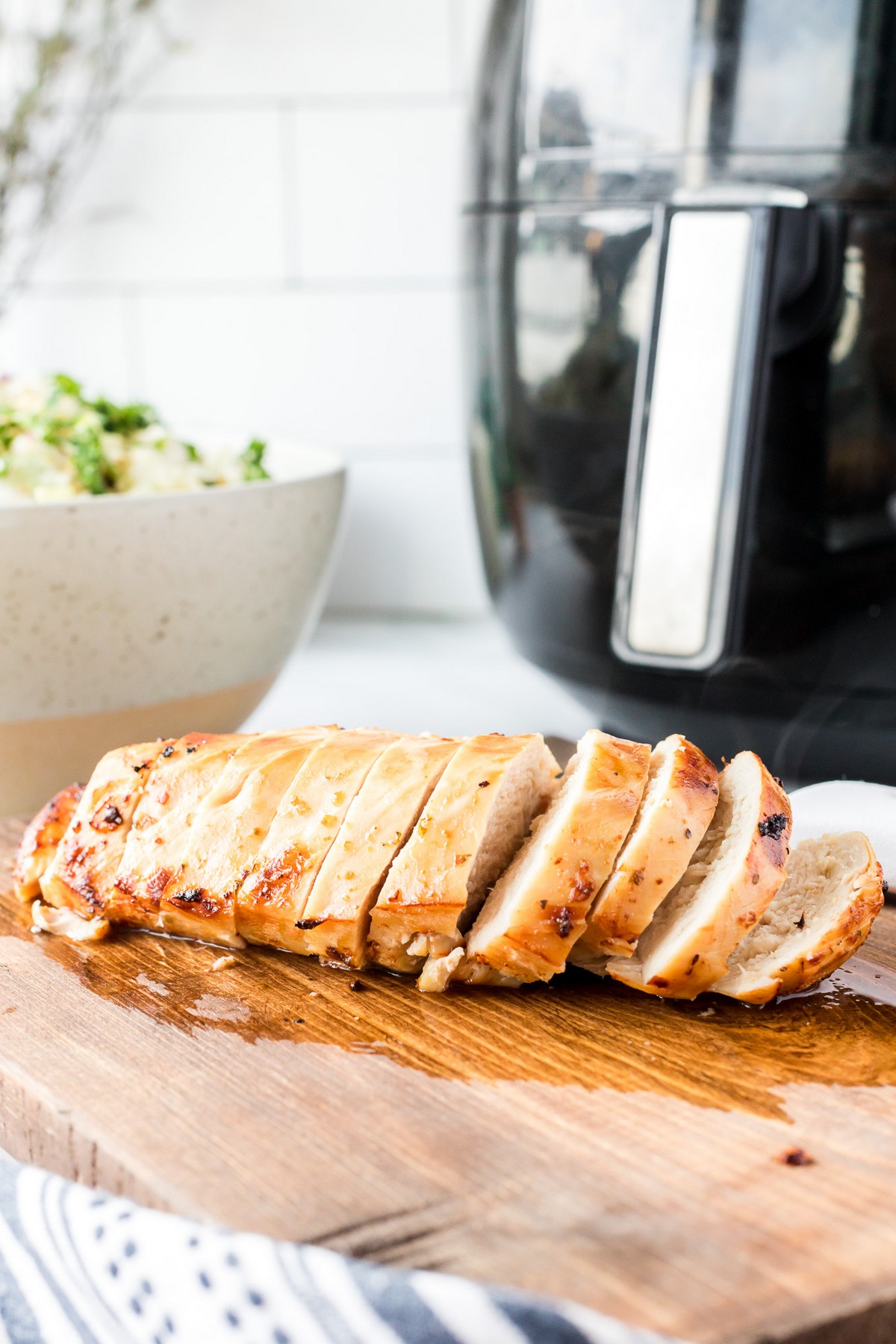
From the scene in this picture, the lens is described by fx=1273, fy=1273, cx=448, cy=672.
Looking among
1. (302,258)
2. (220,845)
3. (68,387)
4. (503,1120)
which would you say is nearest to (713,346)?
(220,845)

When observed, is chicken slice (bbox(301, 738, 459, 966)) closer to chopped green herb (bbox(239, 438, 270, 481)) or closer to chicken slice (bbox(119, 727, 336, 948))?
chicken slice (bbox(119, 727, 336, 948))

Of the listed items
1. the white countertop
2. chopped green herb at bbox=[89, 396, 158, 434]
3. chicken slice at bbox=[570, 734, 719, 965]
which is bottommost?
the white countertop

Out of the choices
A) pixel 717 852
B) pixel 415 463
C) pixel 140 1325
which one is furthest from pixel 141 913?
pixel 415 463

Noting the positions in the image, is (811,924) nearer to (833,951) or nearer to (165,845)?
(833,951)

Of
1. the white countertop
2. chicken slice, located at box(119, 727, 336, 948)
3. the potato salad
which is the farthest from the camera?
the white countertop

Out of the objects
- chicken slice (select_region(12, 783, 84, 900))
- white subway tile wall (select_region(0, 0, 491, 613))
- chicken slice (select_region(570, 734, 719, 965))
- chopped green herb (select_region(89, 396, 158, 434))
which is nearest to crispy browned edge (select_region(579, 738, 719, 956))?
chicken slice (select_region(570, 734, 719, 965))

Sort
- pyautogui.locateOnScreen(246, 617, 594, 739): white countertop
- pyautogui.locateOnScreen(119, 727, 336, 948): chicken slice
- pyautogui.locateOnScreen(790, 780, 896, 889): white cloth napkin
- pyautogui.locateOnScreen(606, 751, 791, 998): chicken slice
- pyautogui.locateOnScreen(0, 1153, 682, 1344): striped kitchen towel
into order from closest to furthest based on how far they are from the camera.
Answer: pyautogui.locateOnScreen(0, 1153, 682, 1344): striped kitchen towel → pyautogui.locateOnScreen(606, 751, 791, 998): chicken slice → pyautogui.locateOnScreen(119, 727, 336, 948): chicken slice → pyautogui.locateOnScreen(790, 780, 896, 889): white cloth napkin → pyautogui.locateOnScreen(246, 617, 594, 739): white countertop

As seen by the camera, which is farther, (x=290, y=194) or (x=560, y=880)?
(x=290, y=194)
